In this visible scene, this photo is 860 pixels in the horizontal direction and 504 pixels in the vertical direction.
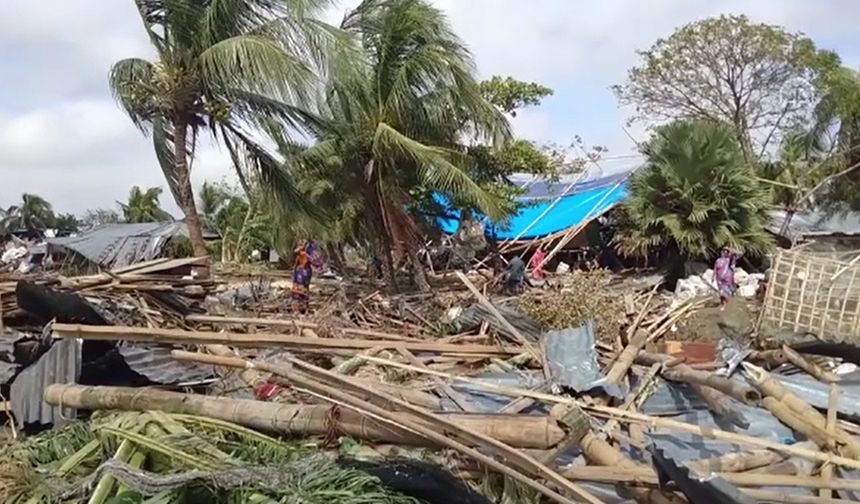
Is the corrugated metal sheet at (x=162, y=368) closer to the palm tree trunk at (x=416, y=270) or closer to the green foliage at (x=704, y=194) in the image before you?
the palm tree trunk at (x=416, y=270)

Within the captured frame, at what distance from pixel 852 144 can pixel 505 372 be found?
50.1 feet

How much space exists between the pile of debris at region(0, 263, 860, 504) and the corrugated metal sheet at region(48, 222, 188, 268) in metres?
18.9

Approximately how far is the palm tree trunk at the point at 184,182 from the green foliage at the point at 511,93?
6354 millimetres

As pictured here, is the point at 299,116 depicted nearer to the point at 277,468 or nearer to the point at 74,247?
the point at 277,468

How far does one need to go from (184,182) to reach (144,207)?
84.9 feet

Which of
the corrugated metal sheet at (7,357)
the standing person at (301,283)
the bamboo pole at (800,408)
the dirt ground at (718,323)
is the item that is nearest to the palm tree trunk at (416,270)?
the standing person at (301,283)

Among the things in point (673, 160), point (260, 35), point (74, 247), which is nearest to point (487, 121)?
point (673, 160)

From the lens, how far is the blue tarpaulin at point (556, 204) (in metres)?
20.6

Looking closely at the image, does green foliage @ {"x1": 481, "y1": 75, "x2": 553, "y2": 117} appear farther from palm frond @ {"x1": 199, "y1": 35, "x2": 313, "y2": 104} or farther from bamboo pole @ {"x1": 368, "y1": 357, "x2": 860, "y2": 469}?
bamboo pole @ {"x1": 368, "y1": 357, "x2": 860, "y2": 469}

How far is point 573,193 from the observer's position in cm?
2302

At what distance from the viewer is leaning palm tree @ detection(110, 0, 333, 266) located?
495 inches

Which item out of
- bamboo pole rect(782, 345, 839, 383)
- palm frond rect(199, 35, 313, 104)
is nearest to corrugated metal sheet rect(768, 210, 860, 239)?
palm frond rect(199, 35, 313, 104)

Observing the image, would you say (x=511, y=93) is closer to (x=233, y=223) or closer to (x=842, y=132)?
(x=842, y=132)

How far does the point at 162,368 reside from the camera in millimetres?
6246
